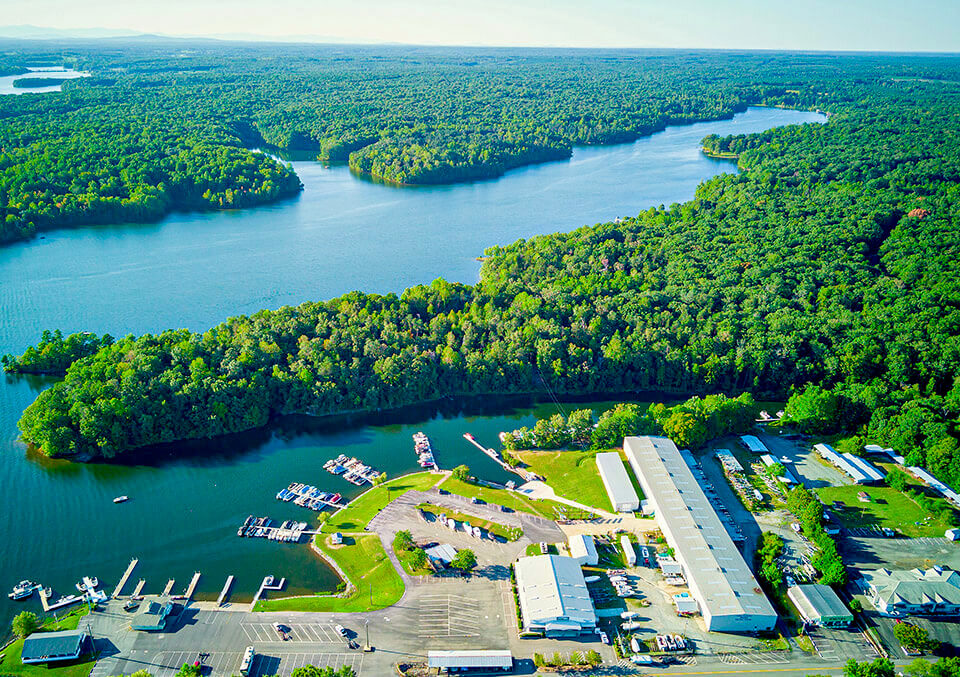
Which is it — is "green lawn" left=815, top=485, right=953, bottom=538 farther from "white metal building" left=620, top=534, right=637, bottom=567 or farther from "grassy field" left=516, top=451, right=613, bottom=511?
"grassy field" left=516, top=451, right=613, bottom=511

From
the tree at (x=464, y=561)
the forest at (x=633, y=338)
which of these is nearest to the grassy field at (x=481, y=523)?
the tree at (x=464, y=561)

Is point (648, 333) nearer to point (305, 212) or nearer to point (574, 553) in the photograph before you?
point (574, 553)

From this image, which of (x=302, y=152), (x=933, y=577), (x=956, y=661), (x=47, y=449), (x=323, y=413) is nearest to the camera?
(x=956, y=661)

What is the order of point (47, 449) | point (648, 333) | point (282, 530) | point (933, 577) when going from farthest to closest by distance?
point (648, 333)
point (47, 449)
point (282, 530)
point (933, 577)

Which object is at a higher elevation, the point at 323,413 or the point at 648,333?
the point at 648,333

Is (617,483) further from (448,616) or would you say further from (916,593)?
(916,593)

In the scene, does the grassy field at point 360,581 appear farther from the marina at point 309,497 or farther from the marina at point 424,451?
the marina at point 424,451

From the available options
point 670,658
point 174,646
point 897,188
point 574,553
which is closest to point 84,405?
point 174,646

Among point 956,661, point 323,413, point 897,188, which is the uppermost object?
point 897,188
